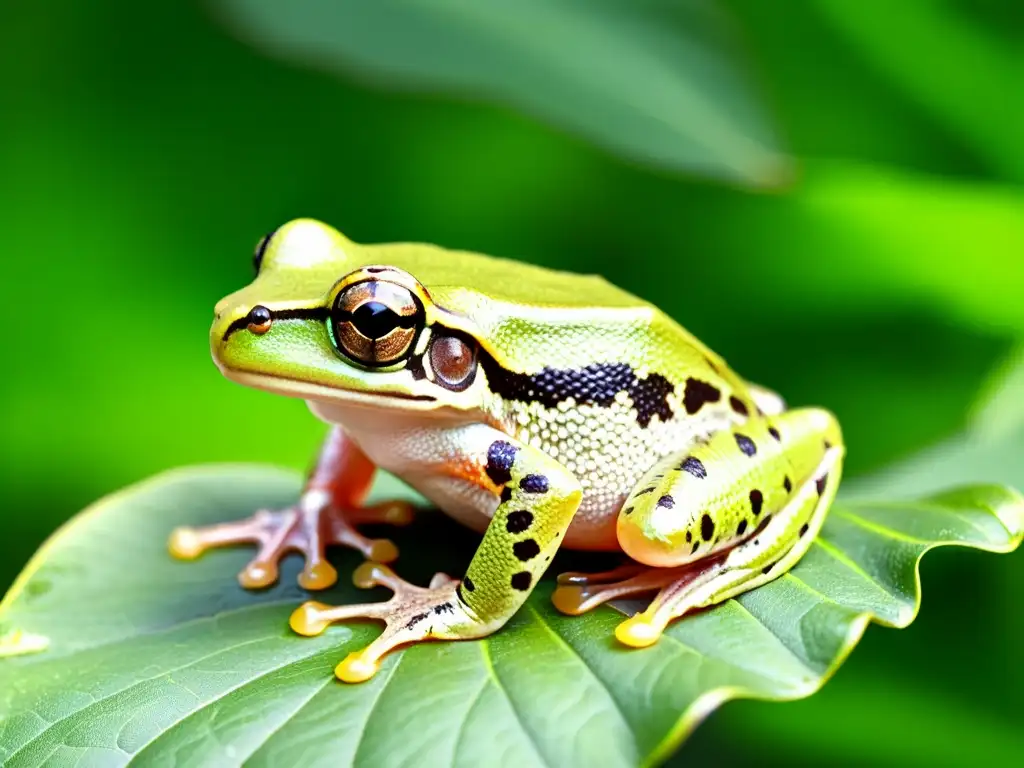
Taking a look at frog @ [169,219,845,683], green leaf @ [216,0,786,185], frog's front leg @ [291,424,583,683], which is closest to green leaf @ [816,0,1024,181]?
green leaf @ [216,0,786,185]

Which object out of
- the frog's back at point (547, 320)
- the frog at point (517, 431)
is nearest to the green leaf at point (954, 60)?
the frog at point (517, 431)

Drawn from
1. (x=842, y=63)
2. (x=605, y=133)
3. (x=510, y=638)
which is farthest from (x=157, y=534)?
(x=842, y=63)

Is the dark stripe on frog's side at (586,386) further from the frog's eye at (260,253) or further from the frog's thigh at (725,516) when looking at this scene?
the frog's eye at (260,253)

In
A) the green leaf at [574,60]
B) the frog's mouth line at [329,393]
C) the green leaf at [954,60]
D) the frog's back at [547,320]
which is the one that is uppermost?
the green leaf at [954,60]

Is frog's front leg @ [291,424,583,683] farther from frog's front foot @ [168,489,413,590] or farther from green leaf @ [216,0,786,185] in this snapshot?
green leaf @ [216,0,786,185]

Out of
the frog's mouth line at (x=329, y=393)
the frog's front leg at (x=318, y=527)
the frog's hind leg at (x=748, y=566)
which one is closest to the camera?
the frog's hind leg at (x=748, y=566)

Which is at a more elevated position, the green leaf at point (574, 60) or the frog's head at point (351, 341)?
the green leaf at point (574, 60)

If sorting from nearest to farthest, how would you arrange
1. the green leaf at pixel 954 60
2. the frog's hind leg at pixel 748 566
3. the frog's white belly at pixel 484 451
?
1. the frog's hind leg at pixel 748 566
2. the frog's white belly at pixel 484 451
3. the green leaf at pixel 954 60
